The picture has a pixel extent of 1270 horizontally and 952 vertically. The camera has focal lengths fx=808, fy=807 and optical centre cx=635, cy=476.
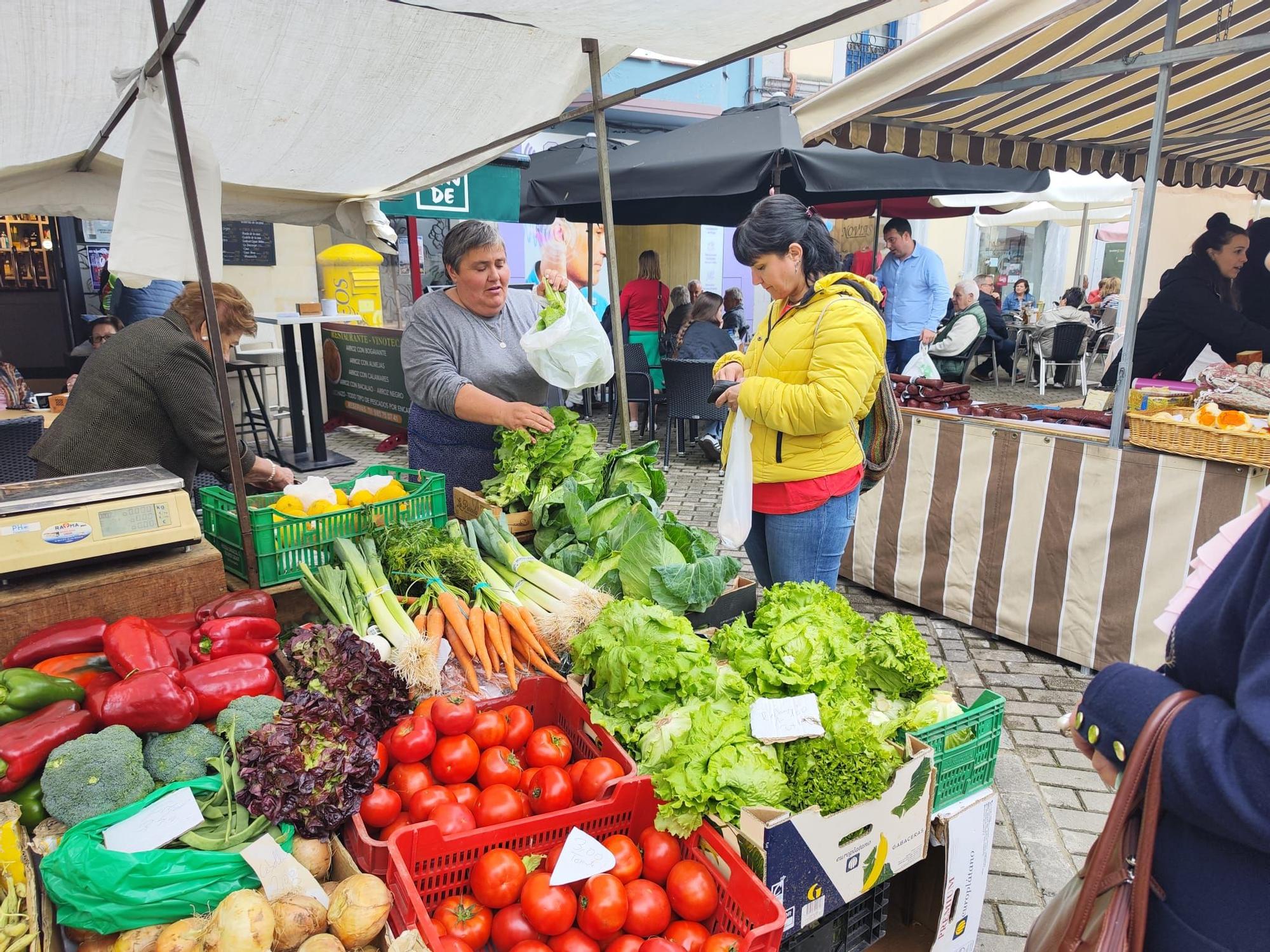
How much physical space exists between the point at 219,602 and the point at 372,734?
750mm

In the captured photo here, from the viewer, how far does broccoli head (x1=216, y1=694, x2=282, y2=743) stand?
192 centimetres

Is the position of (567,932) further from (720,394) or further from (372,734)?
(720,394)

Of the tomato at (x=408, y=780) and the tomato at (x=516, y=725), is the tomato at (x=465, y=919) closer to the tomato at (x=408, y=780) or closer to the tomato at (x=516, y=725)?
the tomato at (x=408, y=780)

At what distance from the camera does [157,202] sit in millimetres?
2648

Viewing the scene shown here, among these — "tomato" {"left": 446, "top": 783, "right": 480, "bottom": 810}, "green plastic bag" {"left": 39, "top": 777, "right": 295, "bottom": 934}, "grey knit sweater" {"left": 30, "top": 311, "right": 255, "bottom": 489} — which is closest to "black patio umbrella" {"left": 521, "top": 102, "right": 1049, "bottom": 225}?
"grey knit sweater" {"left": 30, "top": 311, "right": 255, "bottom": 489}

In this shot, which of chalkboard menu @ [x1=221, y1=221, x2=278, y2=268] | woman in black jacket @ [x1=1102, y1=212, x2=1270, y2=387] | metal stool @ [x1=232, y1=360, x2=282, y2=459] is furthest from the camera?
chalkboard menu @ [x1=221, y1=221, x2=278, y2=268]

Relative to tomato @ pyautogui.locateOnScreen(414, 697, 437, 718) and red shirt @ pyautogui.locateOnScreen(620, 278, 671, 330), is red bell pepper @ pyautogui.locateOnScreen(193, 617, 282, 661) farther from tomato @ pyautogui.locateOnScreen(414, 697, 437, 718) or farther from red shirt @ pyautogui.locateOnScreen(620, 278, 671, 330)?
red shirt @ pyautogui.locateOnScreen(620, 278, 671, 330)

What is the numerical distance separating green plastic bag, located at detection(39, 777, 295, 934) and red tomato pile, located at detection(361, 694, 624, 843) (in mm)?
348

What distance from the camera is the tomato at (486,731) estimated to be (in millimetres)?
2154

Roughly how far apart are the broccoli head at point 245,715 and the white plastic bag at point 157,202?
56.3 inches

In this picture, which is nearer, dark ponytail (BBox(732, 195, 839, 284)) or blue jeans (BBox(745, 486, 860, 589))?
dark ponytail (BBox(732, 195, 839, 284))

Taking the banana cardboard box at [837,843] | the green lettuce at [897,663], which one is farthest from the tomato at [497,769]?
the green lettuce at [897,663]

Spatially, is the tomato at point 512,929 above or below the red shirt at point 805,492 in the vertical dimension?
below

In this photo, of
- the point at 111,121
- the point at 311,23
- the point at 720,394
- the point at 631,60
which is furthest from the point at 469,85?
the point at 631,60
